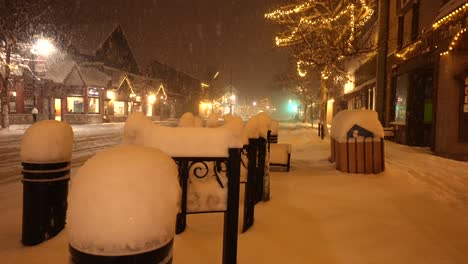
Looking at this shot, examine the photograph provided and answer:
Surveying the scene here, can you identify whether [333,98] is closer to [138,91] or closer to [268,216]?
[138,91]

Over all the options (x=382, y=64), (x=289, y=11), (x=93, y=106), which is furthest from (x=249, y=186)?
(x=93, y=106)

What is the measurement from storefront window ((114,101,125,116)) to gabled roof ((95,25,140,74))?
4.49 meters

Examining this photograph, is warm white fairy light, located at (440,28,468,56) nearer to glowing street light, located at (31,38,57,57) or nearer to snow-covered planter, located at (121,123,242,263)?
snow-covered planter, located at (121,123,242,263)

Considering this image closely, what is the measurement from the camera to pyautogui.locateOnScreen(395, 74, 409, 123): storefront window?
16156 mm

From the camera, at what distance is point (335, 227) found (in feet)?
15.0

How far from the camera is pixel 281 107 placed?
166000 millimetres

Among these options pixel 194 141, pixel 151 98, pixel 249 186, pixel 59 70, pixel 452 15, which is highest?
pixel 59 70

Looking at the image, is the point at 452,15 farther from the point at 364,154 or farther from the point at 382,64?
the point at 364,154

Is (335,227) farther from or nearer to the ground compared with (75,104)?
nearer to the ground

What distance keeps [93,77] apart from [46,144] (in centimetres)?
3406

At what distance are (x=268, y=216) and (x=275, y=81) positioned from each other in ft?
132

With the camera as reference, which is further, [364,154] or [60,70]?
[60,70]

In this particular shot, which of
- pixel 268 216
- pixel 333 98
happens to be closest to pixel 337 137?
pixel 268 216

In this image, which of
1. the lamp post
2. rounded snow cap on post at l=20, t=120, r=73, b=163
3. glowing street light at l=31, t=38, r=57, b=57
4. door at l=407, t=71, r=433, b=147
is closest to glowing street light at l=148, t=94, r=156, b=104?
the lamp post
